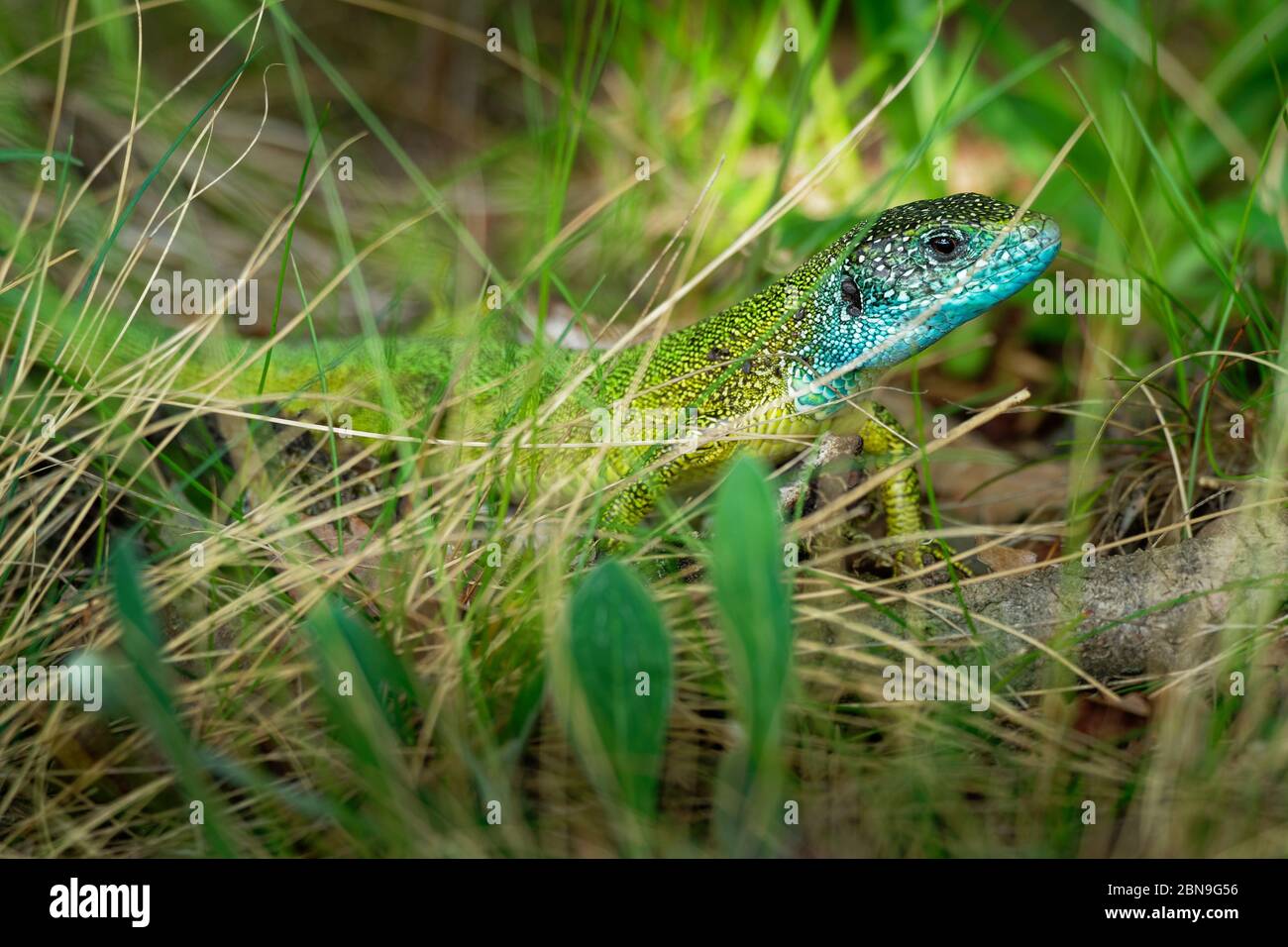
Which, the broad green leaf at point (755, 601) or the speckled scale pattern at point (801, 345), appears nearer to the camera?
the broad green leaf at point (755, 601)

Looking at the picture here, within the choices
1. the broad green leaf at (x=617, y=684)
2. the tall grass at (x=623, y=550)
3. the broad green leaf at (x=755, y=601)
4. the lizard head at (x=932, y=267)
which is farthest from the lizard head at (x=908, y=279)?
the broad green leaf at (x=617, y=684)

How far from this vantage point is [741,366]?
115 inches

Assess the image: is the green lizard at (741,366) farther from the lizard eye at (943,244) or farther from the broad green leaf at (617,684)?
the broad green leaf at (617,684)

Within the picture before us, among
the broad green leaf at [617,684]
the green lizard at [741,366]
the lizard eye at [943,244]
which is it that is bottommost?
the broad green leaf at [617,684]

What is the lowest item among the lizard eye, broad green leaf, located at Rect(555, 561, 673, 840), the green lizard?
broad green leaf, located at Rect(555, 561, 673, 840)

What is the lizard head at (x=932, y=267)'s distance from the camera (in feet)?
8.45

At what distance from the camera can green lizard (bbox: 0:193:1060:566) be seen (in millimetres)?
2570

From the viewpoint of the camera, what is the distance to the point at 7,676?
7.34 feet

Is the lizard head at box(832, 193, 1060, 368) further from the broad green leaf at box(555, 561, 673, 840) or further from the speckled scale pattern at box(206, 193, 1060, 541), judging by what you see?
the broad green leaf at box(555, 561, 673, 840)

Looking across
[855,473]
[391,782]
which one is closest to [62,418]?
[391,782]

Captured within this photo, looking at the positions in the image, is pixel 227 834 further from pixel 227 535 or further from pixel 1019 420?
pixel 1019 420

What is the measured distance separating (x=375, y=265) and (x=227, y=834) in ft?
9.38

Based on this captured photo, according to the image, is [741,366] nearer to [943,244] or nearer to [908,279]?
[908,279]

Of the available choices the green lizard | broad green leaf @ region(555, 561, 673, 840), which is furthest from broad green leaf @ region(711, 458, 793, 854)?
the green lizard
